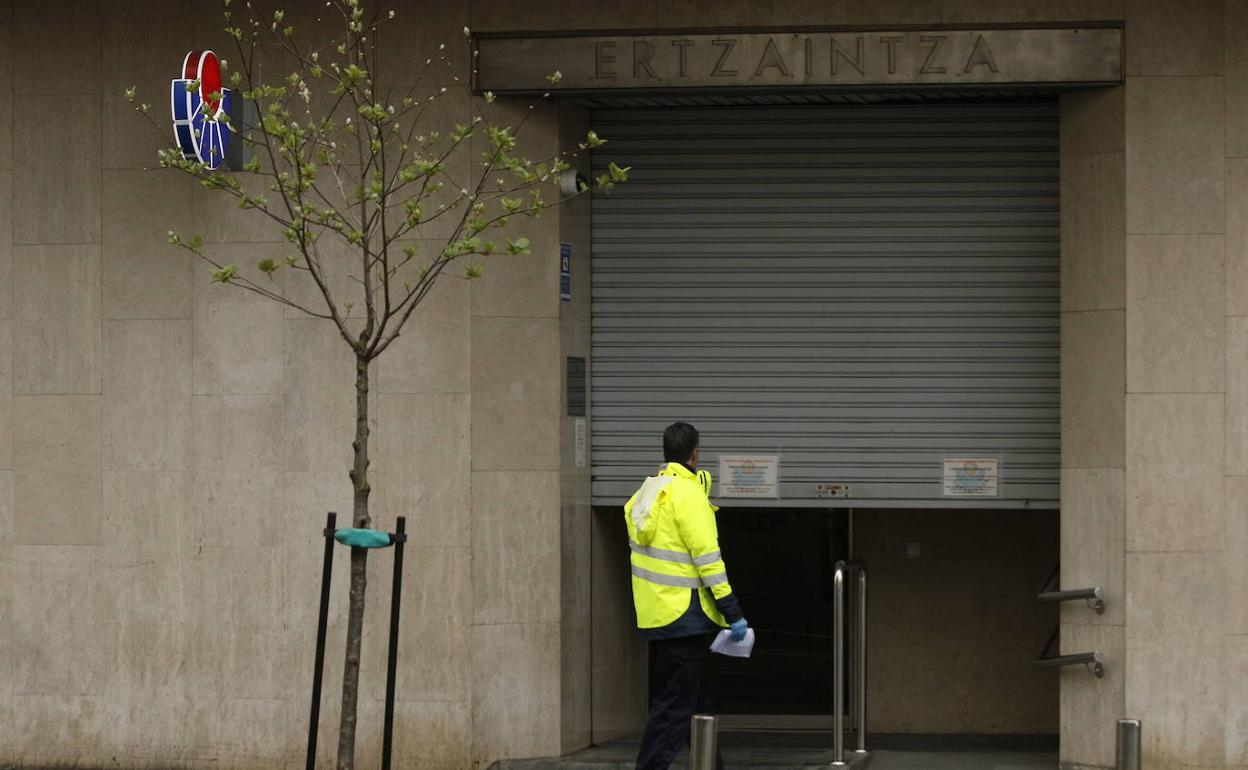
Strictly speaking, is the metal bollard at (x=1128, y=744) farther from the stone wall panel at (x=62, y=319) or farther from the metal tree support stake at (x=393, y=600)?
the stone wall panel at (x=62, y=319)

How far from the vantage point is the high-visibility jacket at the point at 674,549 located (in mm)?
9141

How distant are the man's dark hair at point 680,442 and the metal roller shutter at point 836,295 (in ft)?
6.18

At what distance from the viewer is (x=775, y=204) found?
1118cm

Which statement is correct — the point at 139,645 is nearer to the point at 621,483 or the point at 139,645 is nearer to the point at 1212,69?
the point at 621,483

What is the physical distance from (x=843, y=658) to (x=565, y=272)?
109 inches

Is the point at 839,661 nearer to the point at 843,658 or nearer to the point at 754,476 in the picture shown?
the point at 843,658

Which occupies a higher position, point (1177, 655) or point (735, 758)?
point (1177, 655)

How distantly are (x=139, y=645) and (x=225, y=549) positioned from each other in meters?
0.79

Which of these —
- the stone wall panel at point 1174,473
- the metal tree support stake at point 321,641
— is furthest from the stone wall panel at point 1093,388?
the metal tree support stake at point 321,641

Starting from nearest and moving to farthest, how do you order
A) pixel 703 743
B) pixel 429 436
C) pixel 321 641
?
pixel 703 743 < pixel 321 641 < pixel 429 436

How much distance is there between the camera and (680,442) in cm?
930

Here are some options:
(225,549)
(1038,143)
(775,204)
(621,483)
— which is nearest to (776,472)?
(621,483)

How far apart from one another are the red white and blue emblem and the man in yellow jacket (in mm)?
3118

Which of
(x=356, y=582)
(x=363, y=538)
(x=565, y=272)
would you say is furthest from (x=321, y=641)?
(x=565, y=272)
